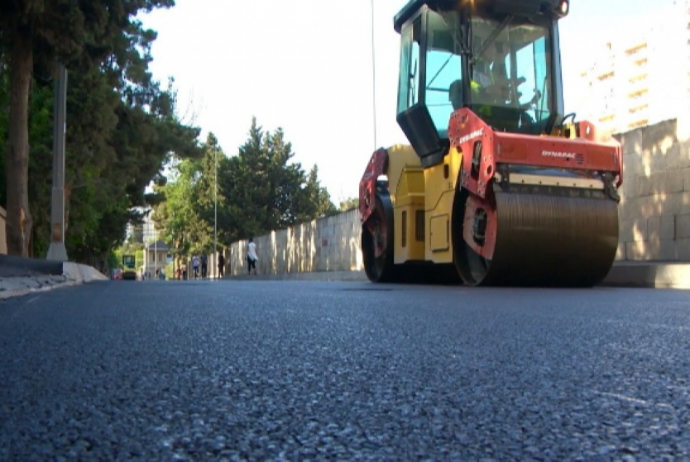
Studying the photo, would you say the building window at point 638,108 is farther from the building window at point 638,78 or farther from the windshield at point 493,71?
the windshield at point 493,71

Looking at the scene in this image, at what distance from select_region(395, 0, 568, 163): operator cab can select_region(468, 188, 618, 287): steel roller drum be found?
4.76 ft

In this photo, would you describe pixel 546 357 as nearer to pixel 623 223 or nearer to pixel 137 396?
pixel 137 396

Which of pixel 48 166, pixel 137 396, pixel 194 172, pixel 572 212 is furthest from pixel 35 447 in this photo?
pixel 194 172

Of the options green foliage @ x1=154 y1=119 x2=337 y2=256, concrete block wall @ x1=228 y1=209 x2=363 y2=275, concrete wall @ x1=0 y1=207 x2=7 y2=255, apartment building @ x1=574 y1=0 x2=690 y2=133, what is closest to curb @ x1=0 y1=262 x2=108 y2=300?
concrete wall @ x1=0 y1=207 x2=7 y2=255

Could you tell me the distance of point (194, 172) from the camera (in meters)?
71.9

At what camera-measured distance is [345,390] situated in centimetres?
171

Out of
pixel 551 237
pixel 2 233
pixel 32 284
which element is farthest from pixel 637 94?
pixel 32 284

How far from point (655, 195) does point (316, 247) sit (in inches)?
760

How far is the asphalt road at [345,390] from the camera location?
1.21 metres

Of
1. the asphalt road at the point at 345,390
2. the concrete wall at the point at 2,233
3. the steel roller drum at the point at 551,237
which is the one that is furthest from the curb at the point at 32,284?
the steel roller drum at the point at 551,237

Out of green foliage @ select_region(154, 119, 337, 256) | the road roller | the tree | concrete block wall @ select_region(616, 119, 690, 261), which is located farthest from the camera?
green foliage @ select_region(154, 119, 337, 256)

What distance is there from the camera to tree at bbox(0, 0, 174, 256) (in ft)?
40.4

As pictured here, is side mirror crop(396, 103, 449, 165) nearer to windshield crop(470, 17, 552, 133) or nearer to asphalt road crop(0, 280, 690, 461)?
windshield crop(470, 17, 552, 133)

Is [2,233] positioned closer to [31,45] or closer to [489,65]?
[31,45]
